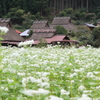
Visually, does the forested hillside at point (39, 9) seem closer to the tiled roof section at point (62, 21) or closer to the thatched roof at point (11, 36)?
the tiled roof section at point (62, 21)

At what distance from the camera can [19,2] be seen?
50031mm

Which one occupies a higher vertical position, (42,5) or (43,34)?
(43,34)

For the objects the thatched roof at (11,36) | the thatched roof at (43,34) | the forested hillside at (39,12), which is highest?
the thatched roof at (11,36)

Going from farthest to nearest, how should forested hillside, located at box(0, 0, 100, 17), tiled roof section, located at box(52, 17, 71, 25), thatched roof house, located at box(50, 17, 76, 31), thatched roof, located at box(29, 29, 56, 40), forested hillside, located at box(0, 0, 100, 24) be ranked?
forested hillside, located at box(0, 0, 100, 17)
forested hillside, located at box(0, 0, 100, 24)
tiled roof section, located at box(52, 17, 71, 25)
thatched roof house, located at box(50, 17, 76, 31)
thatched roof, located at box(29, 29, 56, 40)

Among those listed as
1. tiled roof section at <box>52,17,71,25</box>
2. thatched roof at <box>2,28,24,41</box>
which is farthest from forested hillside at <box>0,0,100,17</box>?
thatched roof at <box>2,28,24,41</box>

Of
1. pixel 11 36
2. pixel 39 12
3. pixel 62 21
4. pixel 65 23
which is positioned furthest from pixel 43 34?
pixel 39 12

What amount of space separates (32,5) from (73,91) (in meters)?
51.8

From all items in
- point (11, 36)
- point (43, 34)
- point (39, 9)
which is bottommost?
point (39, 9)

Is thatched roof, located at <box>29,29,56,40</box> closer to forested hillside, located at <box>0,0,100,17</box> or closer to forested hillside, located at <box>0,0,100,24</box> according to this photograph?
forested hillside, located at <box>0,0,100,24</box>

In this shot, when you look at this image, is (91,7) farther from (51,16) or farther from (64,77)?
(64,77)

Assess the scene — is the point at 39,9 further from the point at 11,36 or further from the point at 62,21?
the point at 11,36

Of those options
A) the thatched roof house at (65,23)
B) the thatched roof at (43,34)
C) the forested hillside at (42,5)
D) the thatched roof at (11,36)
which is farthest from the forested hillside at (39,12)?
the thatched roof at (11,36)

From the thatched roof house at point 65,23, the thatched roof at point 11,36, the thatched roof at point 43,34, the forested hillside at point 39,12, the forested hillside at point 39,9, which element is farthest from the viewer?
the forested hillside at point 39,9

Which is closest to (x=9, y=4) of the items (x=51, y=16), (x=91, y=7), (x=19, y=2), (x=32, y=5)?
(x=19, y=2)
